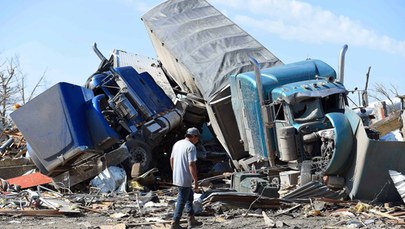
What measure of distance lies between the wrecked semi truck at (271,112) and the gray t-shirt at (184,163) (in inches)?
93.6

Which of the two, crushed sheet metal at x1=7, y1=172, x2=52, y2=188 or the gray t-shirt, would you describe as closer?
the gray t-shirt

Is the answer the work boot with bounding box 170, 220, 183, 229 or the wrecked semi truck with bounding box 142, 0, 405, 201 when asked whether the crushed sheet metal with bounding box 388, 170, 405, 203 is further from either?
the work boot with bounding box 170, 220, 183, 229

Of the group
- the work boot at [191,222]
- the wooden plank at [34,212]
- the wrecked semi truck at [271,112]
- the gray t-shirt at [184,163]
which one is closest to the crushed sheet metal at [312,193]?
the wrecked semi truck at [271,112]

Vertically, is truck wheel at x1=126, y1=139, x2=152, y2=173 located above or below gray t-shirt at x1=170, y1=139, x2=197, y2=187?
below

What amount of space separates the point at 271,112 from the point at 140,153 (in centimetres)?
450

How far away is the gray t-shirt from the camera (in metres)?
7.80

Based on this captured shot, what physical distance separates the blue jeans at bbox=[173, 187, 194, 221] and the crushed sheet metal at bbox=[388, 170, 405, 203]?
3.24 m

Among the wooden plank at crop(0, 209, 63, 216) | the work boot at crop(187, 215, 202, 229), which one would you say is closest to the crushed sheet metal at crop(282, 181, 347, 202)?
the work boot at crop(187, 215, 202, 229)

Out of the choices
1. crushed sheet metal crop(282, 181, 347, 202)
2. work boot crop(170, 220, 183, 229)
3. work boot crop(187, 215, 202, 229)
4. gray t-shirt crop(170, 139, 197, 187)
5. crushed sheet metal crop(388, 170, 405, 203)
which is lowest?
crushed sheet metal crop(282, 181, 347, 202)

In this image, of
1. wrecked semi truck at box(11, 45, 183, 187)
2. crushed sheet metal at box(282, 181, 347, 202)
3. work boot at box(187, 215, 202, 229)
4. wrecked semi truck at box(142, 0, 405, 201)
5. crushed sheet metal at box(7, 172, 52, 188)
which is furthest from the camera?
crushed sheet metal at box(7, 172, 52, 188)

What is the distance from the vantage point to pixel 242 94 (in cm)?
1266

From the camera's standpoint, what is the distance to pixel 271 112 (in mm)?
11281

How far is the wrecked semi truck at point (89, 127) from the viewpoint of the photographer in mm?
13148

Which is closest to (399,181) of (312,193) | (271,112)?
(312,193)
